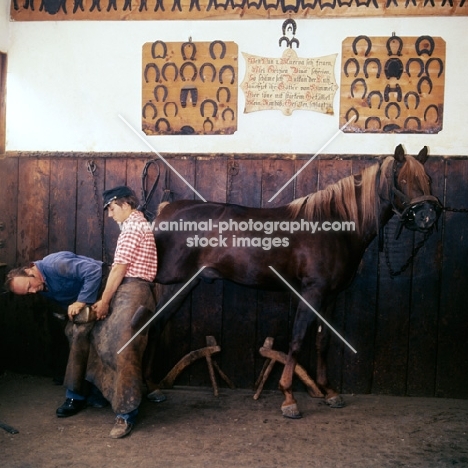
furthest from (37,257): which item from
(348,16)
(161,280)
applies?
(348,16)

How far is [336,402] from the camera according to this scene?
14.0ft

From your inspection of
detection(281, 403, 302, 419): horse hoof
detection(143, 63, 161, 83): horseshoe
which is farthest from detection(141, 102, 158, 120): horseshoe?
detection(281, 403, 302, 419): horse hoof

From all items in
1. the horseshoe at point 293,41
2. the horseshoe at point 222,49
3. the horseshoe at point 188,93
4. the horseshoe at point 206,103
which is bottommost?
the horseshoe at point 206,103

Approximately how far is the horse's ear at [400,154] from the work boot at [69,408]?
9.22 ft

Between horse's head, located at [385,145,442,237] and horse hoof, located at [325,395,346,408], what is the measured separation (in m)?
1.42

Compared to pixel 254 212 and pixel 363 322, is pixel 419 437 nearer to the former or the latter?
pixel 363 322

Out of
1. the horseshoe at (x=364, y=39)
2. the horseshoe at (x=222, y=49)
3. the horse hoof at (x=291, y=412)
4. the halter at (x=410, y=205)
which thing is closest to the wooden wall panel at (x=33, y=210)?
the horseshoe at (x=222, y=49)

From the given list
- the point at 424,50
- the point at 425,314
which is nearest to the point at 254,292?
the point at 425,314

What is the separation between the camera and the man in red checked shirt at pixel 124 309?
3672mm

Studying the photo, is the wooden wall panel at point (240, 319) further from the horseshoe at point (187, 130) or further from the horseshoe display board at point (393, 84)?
the horseshoe display board at point (393, 84)

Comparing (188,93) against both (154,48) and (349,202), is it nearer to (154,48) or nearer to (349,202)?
(154,48)

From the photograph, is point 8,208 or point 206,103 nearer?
point 206,103

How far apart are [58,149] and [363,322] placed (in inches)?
116

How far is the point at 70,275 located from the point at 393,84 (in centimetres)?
293
